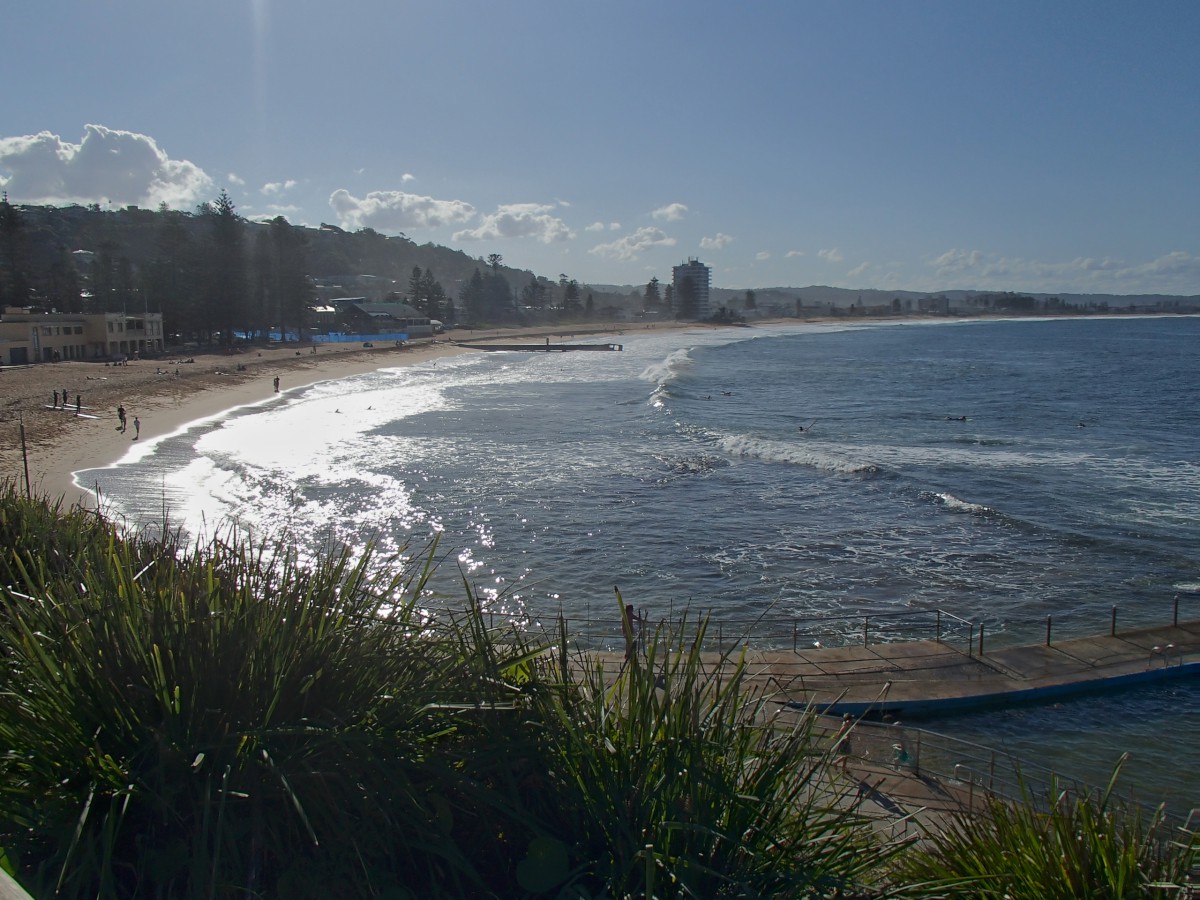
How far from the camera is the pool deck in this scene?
35.9 feet

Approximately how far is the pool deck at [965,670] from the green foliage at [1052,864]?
6.58m

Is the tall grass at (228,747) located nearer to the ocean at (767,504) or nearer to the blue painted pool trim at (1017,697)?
the ocean at (767,504)

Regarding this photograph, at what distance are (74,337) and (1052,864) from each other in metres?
68.9

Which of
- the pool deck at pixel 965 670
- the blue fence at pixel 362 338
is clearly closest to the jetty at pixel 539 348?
the blue fence at pixel 362 338

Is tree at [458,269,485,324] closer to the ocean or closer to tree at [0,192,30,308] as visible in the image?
tree at [0,192,30,308]

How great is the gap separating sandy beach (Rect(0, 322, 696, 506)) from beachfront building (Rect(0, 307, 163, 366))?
2092 mm

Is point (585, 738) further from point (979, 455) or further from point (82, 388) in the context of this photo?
point (82, 388)

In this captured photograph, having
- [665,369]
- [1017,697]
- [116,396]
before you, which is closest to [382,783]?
[1017,697]

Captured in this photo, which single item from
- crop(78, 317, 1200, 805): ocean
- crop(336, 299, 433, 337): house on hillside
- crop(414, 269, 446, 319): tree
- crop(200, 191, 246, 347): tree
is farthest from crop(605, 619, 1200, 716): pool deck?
crop(414, 269, 446, 319): tree

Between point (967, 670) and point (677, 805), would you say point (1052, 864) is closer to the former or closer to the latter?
point (677, 805)

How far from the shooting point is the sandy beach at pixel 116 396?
25953mm

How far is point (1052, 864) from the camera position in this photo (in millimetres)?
3463

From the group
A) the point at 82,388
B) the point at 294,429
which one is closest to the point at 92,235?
the point at 82,388

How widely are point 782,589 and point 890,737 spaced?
6.25 metres
